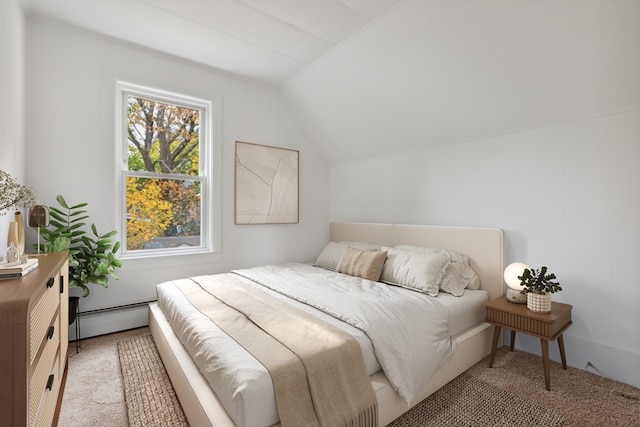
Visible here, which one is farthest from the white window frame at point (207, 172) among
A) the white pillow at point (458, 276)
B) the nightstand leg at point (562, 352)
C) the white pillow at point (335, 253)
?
the nightstand leg at point (562, 352)

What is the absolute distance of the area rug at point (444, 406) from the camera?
1.71 metres

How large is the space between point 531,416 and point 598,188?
5.40 ft

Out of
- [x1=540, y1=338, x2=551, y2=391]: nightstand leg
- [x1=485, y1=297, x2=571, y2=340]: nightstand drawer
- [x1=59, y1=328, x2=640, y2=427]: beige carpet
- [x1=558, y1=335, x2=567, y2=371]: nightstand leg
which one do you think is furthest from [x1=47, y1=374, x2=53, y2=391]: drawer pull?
[x1=558, y1=335, x2=567, y2=371]: nightstand leg

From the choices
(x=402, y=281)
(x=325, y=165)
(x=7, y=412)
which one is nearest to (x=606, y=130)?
(x=402, y=281)

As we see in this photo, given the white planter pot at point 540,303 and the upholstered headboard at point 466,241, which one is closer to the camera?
the white planter pot at point 540,303

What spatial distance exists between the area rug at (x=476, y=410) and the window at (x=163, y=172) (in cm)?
263

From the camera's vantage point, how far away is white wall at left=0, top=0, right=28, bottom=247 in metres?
1.90

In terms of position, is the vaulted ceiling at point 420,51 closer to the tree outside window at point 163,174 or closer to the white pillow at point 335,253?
the tree outside window at point 163,174

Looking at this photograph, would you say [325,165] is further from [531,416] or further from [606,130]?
[531,416]

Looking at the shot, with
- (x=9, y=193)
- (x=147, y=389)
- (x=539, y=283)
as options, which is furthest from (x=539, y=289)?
(x=9, y=193)

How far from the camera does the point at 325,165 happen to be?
452 centimetres

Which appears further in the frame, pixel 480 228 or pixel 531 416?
pixel 480 228

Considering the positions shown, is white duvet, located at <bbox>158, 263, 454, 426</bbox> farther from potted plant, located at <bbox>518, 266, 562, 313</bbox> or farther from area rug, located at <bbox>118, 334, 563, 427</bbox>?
potted plant, located at <bbox>518, 266, 562, 313</bbox>

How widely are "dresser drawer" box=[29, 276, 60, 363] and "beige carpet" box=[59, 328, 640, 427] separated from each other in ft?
2.26
